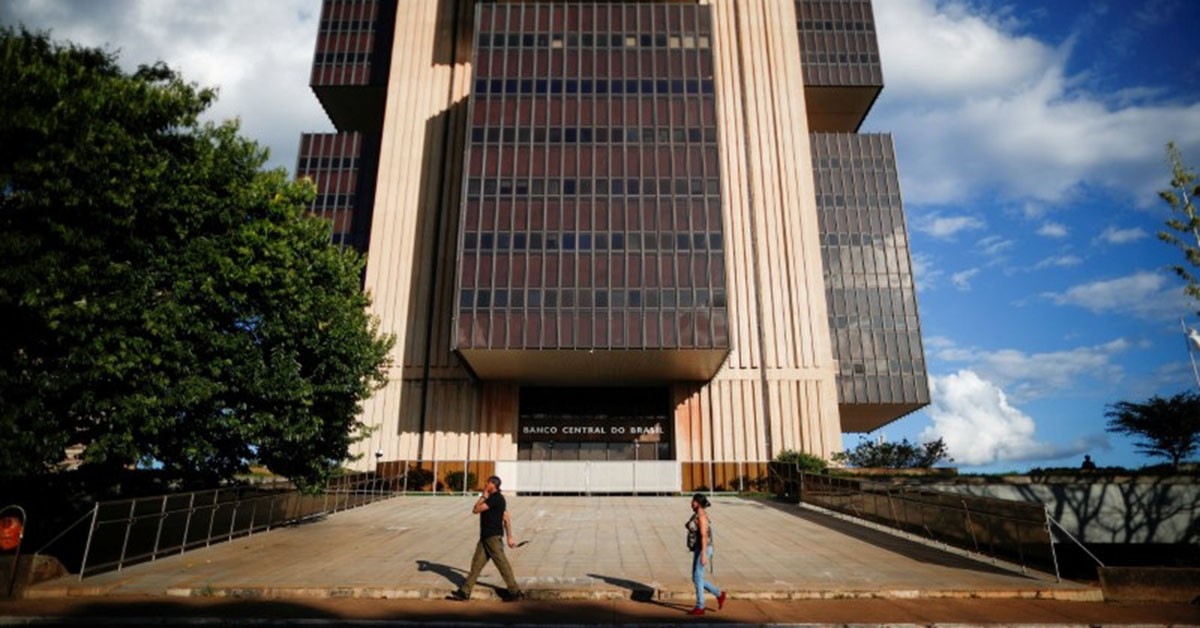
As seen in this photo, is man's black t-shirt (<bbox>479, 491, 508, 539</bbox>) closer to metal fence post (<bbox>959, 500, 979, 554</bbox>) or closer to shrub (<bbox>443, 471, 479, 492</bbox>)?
metal fence post (<bbox>959, 500, 979, 554</bbox>)

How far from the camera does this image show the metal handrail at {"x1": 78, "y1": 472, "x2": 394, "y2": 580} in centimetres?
1055

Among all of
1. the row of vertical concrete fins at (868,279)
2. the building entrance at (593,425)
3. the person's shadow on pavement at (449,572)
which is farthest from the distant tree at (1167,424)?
the person's shadow on pavement at (449,572)

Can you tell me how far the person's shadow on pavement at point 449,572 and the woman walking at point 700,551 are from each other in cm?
315

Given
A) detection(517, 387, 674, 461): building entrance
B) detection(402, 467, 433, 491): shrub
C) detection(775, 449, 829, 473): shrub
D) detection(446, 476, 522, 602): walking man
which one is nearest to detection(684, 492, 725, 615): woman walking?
detection(446, 476, 522, 602): walking man

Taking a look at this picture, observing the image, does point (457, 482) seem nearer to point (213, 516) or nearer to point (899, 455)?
point (213, 516)

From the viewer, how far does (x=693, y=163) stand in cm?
3550

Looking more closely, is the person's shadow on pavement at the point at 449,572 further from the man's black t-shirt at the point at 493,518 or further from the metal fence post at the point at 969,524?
the metal fence post at the point at 969,524

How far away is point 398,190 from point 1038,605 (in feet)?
133

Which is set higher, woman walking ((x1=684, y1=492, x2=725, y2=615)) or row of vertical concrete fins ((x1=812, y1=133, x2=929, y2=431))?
row of vertical concrete fins ((x1=812, y1=133, x2=929, y2=431))

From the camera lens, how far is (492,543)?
905 cm

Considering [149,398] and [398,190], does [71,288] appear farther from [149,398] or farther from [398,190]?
[398,190]

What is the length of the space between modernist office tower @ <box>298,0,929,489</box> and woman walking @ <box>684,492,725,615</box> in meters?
22.9

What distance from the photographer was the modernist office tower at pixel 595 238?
33000mm

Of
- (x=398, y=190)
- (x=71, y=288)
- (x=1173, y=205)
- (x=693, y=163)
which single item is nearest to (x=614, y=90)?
(x=693, y=163)
